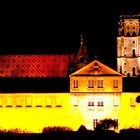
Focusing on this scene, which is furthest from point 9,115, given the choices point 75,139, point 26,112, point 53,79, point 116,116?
point 75,139

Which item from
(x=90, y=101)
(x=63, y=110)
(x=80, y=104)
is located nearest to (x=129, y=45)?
(x=90, y=101)

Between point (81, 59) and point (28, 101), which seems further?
point (81, 59)

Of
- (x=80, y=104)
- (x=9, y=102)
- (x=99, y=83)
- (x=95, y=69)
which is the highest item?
(x=95, y=69)

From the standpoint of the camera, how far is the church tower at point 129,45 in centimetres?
9775

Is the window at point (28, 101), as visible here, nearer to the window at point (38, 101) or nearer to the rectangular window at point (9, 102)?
the window at point (38, 101)

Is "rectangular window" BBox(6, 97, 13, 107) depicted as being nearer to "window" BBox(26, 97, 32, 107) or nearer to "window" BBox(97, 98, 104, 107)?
"window" BBox(26, 97, 32, 107)

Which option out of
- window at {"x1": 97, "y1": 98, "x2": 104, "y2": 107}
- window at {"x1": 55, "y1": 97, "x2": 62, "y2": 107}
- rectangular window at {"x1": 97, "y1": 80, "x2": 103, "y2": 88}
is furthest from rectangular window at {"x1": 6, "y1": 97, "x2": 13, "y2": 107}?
rectangular window at {"x1": 97, "y1": 80, "x2": 103, "y2": 88}

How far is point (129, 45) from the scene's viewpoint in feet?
323

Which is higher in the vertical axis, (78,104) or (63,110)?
(78,104)

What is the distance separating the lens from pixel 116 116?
233ft

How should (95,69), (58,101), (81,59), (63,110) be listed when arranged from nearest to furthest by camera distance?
(95,69) < (63,110) < (58,101) < (81,59)

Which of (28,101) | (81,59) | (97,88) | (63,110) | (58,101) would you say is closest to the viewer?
(63,110)

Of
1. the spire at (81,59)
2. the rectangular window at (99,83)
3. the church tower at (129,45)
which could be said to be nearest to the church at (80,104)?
the rectangular window at (99,83)

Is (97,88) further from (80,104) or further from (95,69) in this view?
(80,104)
